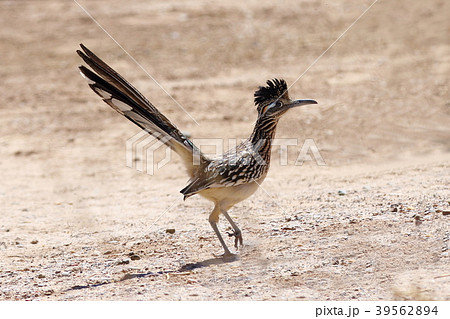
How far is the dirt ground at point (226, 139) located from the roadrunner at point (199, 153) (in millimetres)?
622

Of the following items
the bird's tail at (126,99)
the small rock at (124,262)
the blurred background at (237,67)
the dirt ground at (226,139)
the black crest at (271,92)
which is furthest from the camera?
the blurred background at (237,67)

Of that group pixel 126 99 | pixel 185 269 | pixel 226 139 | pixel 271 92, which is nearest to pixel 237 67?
pixel 226 139

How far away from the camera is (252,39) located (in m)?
16.9

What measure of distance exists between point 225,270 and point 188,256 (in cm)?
68

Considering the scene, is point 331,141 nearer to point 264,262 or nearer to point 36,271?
point 264,262

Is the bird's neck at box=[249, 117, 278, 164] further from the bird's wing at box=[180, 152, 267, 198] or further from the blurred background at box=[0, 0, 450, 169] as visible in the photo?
the blurred background at box=[0, 0, 450, 169]

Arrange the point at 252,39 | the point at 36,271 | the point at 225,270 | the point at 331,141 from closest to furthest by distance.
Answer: the point at 225,270 → the point at 36,271 → the point at 331,141 → the point at 252,39

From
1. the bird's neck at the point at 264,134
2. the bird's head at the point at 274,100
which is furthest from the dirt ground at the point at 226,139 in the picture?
the bird's head at the point at 274,100

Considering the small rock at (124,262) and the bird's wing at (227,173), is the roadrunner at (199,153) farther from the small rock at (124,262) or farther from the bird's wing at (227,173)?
the small rock at (124,262)

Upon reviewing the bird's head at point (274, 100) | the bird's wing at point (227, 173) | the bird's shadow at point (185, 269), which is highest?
the bird's head at point (274, 100)

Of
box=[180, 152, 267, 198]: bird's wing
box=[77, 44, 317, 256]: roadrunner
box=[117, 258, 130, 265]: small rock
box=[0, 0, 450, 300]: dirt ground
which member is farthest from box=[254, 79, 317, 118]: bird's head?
box=[117, 258, 130, 265]: small rock

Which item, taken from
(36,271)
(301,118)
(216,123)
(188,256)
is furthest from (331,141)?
(36,271)

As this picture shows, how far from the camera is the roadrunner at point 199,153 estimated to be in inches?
268

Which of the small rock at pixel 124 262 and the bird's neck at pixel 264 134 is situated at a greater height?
the bird's neck at pixel 264 134
